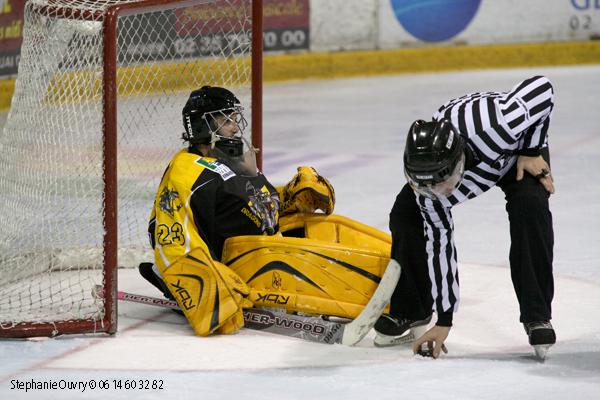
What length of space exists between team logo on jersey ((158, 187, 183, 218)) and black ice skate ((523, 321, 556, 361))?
108 cm

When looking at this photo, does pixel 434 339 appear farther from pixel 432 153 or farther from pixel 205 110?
pixel 205 110

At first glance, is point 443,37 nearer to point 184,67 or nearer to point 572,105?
point 572,105

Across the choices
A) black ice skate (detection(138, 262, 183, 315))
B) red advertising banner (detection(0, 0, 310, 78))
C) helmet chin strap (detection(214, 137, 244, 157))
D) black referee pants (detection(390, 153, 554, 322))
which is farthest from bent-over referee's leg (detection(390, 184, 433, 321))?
red advertising banner (detection(0, 0, 310, 78))

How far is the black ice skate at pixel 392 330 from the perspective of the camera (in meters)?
3.34

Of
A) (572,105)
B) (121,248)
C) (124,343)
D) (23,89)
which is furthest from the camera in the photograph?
(572,105)

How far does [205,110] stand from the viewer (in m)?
3.61

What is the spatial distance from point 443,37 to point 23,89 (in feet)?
20.5

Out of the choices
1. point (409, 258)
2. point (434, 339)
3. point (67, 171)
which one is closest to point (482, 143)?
point (409, 258)

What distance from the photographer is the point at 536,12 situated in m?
9.75

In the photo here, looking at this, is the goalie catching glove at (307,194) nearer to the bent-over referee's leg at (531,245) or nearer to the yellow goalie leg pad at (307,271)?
the yellow goalie leg pad at (307,271)

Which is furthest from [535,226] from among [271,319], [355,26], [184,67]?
[355,26]

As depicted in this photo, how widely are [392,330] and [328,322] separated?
7.6 inches

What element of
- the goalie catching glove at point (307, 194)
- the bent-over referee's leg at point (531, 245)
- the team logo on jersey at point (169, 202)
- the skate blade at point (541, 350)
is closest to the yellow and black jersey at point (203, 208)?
the team logo on jersey at point (169, 202)

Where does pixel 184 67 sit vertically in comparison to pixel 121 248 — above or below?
above
